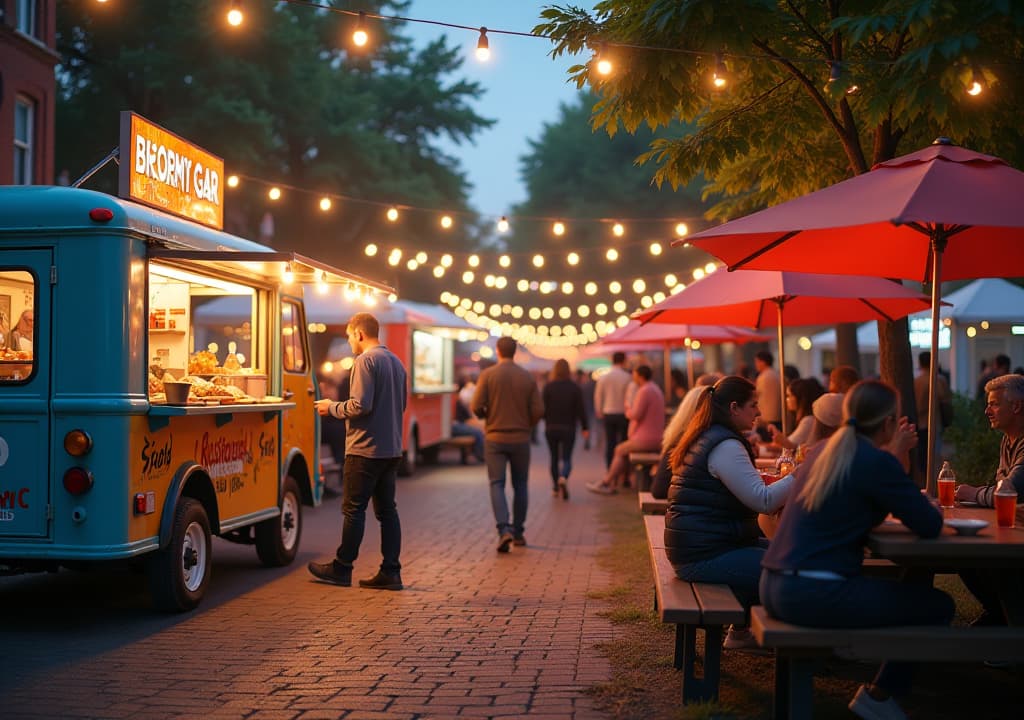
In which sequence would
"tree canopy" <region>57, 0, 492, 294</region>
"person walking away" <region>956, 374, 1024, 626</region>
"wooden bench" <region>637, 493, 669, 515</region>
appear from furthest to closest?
1. "tree canopy" <region>57, 0, 492, 294</region>
2. "wooden bench" <region>637, 493, 669, 515</region>
3. "person walking away" <region>956, 374, 1024, 626</region>

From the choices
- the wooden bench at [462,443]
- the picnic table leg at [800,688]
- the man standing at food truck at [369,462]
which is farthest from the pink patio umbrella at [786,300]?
the wooden bench at [462,443]

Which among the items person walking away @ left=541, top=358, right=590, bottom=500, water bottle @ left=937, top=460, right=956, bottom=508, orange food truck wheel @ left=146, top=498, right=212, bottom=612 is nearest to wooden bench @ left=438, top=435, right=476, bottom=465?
person walking away @ left=541, top=358, right=590, bottom=500

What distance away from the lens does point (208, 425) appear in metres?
8.76

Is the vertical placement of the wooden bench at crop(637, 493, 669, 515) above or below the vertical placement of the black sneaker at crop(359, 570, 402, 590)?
above

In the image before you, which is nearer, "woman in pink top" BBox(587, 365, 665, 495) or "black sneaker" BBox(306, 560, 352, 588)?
"black sneaker" BBox(306, 560, 352, 588)

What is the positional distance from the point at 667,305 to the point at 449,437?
1409cm

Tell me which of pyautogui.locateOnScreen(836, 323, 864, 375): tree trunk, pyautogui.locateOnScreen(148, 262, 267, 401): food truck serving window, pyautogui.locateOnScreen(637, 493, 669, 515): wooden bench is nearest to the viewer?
pyautogui.locateOnScreen(148, 262, 267, 401): food truck serving window

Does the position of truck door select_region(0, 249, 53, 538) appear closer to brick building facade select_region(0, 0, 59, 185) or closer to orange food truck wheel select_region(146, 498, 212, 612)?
orange food truck wheel select_region(146, 498, 212, 612)

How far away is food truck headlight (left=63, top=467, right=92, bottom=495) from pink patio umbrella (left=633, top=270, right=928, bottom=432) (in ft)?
18.3

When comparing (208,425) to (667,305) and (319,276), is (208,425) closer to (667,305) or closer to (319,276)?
(319,276)

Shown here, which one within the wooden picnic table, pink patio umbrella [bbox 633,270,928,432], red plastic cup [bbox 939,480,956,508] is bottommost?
the wooden picnic table

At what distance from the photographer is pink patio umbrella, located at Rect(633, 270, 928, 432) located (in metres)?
10.4

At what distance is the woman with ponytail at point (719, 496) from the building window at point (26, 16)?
16.7 meters

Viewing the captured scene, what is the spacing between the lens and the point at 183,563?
27.2ft
